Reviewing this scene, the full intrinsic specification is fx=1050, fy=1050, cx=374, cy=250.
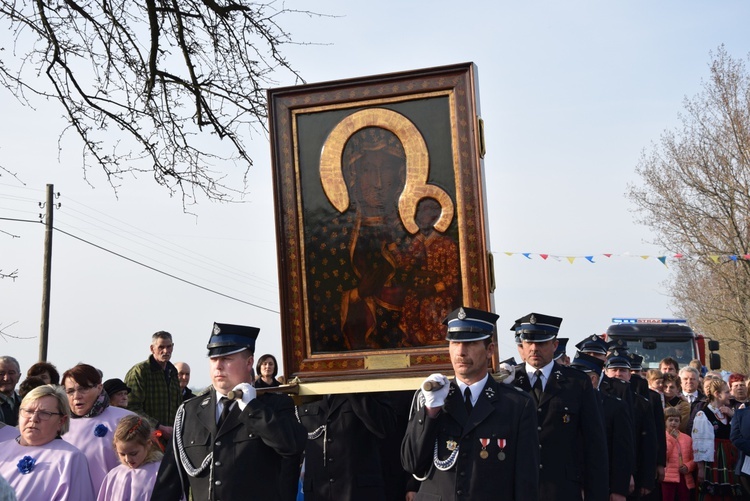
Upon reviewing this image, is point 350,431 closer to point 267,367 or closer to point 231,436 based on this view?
point 231,436

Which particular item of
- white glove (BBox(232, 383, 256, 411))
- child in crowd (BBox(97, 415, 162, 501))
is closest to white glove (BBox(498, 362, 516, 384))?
white glove (BBox(232, 383, 256, 411))

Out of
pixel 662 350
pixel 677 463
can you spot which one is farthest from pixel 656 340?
pixel 677 463

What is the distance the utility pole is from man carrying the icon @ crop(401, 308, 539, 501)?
17802 millimetres

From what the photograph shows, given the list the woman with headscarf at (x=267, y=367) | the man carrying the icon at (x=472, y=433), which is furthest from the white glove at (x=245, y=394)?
the woman with headscarf at (x=267, y=367)

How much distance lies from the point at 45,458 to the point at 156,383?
3.43m

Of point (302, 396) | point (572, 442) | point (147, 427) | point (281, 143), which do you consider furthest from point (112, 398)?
point (572, 442)

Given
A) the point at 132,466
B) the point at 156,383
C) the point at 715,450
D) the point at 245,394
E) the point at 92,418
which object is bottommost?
the point at 715,450

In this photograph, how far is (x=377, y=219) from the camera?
6.70m

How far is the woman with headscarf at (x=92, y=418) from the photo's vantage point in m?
7.30

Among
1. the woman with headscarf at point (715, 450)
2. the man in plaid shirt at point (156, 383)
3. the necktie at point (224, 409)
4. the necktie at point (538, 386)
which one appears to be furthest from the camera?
the woman with headscarf at point (715, 450)

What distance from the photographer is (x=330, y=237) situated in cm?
679

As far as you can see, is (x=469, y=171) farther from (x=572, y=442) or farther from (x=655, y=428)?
(x=655, y=428)

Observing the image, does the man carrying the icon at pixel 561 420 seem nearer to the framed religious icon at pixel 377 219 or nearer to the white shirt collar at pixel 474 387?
the framed religious icon at pixel 377 219

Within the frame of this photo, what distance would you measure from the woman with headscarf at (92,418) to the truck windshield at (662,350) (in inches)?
617
